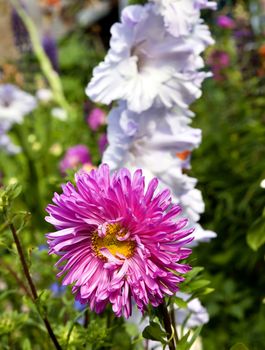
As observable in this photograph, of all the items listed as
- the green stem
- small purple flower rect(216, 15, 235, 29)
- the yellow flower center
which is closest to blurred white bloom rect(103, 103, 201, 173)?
the yellow flower center

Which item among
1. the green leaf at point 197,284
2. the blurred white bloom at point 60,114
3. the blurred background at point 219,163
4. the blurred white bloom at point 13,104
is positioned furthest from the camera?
the blurred white bloom at point 60,114

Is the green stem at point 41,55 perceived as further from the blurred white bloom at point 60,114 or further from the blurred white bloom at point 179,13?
the blurred white bloom at point 179,13

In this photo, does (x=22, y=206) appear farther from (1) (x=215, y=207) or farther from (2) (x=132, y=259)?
(2) (x=132, y=259)

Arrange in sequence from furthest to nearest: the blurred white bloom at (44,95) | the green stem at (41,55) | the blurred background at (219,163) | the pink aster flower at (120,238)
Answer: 1. the blurred white bloom at (44,95)
2. the green stem at (41,55)
3. the blurred background at (219,163)
4. the pink aster flower at (120,238)

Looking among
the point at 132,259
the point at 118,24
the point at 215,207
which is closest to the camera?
the point at 132,259

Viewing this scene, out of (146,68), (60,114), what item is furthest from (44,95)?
(146,68)

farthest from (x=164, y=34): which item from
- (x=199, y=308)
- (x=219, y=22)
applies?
(x=219, y=22)

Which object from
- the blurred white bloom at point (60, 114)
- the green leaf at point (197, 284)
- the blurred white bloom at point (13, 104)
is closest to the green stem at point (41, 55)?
the blurred white bloom at point (60, 114)

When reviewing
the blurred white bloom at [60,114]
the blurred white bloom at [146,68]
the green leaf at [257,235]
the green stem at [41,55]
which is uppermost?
the green stem at [41,55]
